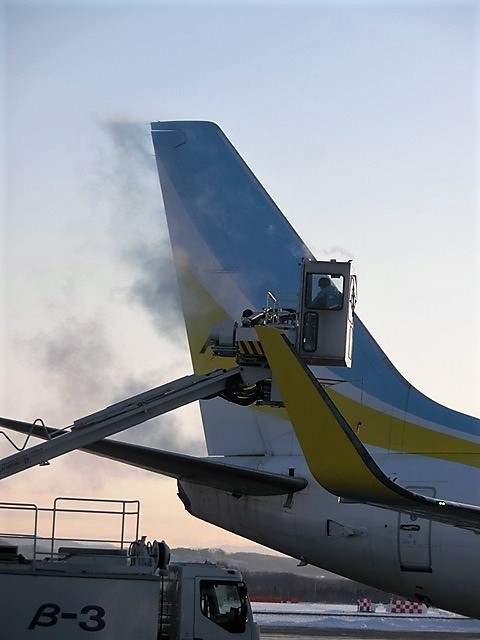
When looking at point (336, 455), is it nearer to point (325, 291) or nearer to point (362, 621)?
point (325, 291)

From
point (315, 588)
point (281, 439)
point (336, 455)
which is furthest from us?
point (315, 588)

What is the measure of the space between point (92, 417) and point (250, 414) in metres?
4.18

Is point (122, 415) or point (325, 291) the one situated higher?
point (325, 291)

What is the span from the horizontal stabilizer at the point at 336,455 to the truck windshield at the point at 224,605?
6.36 meters

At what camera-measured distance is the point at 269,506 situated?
19.2 m

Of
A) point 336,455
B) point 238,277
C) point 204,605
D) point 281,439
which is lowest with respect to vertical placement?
point 204,605

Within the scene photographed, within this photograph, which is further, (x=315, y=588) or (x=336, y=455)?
(x=315, y=588)

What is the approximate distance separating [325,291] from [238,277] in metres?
4.44

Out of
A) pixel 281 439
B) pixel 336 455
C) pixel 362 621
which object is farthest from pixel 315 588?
pixel 336 455

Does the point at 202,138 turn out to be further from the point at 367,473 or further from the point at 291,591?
the point at 291,591

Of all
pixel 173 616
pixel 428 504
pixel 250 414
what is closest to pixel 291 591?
pixel 250 414

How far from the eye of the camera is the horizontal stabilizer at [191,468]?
16.9m

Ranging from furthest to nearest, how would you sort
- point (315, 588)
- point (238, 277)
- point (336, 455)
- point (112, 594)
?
point (315, 588)
point (238, 277)
point (112, 594)
point (336, 455)

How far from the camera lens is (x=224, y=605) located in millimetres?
16703
